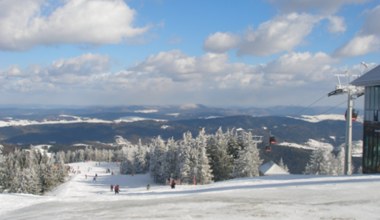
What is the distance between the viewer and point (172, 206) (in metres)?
24.2

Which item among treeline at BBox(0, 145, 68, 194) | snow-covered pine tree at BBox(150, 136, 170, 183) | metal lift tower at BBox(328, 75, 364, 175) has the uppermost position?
metal lift tower at BBox(328, 75, 364, 175)

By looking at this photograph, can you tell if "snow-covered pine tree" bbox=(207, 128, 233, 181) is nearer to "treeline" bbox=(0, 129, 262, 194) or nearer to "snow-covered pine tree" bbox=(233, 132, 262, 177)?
"treeline" bbox=(0, 129, 262, 194)

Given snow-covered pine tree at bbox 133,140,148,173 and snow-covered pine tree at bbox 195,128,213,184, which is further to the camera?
snow-covered pine tree at bbox 133,140,148,173

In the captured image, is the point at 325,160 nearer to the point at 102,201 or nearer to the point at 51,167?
the point at 51,167

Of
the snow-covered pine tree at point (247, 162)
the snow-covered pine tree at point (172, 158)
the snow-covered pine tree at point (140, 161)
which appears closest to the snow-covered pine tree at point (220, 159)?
the snow-covered pine tree at point (247, 162)

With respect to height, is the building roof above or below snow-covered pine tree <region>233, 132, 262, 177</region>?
above

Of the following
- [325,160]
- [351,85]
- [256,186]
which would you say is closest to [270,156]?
[325,160]

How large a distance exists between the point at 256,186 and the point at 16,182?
59880 mm

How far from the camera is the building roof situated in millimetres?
40525

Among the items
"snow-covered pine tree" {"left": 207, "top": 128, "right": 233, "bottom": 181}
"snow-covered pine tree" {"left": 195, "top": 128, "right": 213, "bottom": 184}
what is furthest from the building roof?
"snow-covered pine tree" {"left": 207, "top": 128, "right": 233, "bottom": 181}

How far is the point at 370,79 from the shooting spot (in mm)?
41156

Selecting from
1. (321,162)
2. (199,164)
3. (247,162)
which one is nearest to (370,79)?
(247,162)

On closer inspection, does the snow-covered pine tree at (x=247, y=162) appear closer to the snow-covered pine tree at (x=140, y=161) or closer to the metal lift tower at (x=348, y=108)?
the metal lift tower at (x=348, y=108)

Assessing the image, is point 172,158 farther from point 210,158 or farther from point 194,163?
point 194,163
